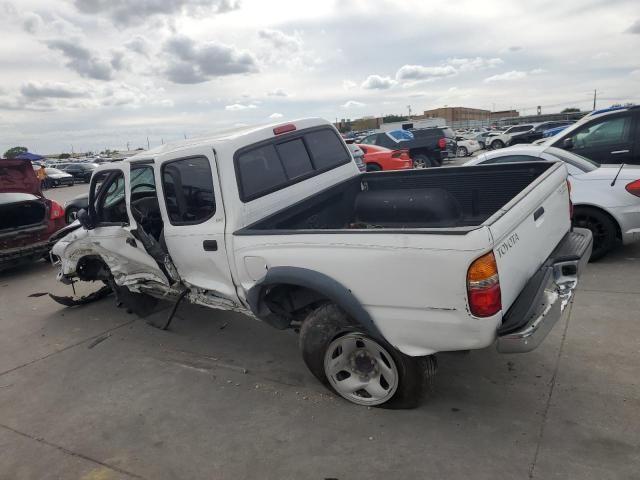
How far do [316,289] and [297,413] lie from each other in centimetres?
98

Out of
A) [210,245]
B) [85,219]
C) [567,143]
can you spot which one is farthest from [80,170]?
[210,245]

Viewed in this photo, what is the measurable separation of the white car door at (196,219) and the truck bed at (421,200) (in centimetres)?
57

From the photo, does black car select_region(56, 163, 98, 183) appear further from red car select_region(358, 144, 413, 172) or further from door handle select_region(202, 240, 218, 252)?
door handle select_region(202, 240, 218, 252)

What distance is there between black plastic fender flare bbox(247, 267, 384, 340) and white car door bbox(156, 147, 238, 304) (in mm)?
443

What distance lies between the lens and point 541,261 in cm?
311

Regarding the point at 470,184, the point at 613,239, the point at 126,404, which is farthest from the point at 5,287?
the point at 613,239

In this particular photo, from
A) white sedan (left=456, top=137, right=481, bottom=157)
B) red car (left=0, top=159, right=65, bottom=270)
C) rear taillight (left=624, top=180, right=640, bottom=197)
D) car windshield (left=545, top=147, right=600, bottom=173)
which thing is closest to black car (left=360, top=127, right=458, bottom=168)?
white sedan (left=456, top=137, right=481, bottom=157)

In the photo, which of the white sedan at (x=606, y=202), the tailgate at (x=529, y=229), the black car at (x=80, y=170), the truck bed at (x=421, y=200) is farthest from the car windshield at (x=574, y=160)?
the black car at (x=80, y=170)

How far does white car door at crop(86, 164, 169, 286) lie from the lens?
174 inches

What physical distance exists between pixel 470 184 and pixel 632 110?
4404mm

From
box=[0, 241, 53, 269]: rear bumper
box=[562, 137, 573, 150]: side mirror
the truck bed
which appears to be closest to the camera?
the truck bed

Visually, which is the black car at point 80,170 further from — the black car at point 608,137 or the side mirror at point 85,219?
the black car at point 608,137

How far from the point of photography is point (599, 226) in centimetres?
544

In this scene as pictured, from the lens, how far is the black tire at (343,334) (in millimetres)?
2893
